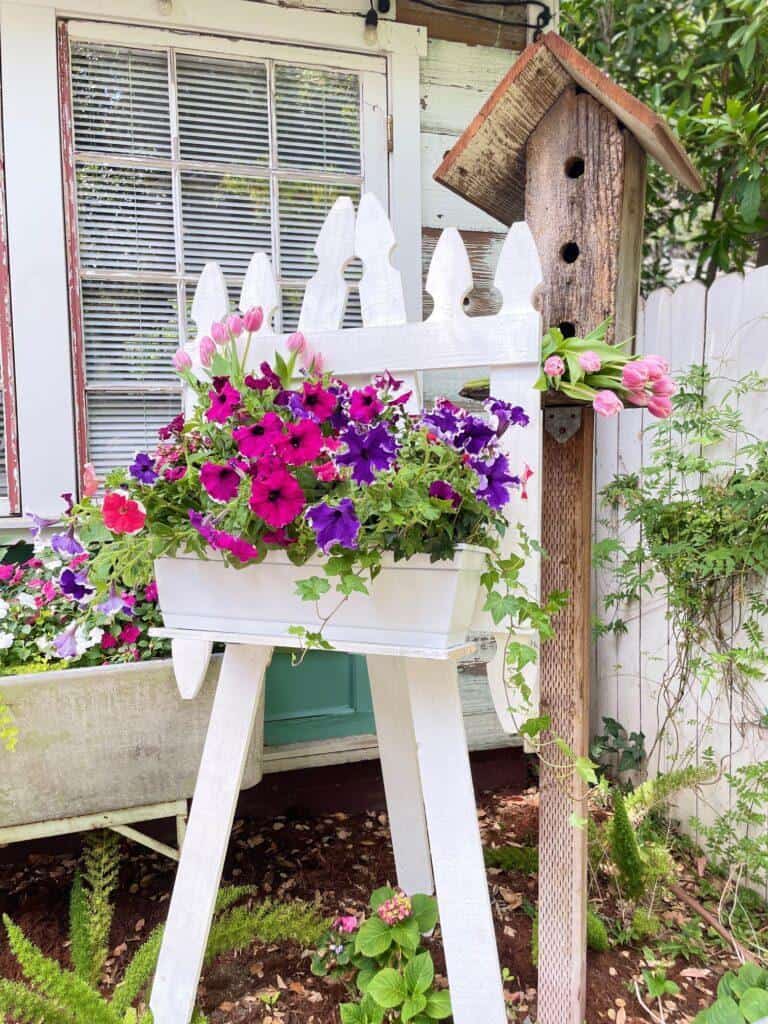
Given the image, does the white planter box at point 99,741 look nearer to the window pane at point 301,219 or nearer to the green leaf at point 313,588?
the green leaf at point 313,588

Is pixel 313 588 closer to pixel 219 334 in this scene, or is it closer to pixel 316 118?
pixel 219 334

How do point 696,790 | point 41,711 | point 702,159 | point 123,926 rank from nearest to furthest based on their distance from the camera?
point 41,711 < point 123,926 < point 696,790 < point 702,159

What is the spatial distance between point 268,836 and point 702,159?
10.2ft

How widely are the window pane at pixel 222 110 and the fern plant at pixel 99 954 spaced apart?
192cm

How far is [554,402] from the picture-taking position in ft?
4.33

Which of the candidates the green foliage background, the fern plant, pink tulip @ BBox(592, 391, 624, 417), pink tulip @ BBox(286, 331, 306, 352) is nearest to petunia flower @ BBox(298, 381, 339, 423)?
pink tulip @ BBox(286, 331, 306, 352)

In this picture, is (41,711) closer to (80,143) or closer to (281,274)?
(281,274)

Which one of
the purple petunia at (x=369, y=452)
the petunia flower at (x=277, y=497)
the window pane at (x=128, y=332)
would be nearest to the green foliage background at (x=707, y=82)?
the window pane at (x=128, y=332)

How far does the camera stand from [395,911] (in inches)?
55.6

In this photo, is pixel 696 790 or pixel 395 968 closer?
pixel 395 968

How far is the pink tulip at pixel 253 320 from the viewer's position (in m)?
1.21

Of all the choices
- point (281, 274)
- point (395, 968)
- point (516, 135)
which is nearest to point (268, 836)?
point (395, 968)

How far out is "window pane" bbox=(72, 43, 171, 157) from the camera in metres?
1.96

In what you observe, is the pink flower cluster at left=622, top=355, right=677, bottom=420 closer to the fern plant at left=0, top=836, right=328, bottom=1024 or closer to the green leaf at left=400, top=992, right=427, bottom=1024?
the green leaf at left=400, top=992, right=427, bottom=1024
